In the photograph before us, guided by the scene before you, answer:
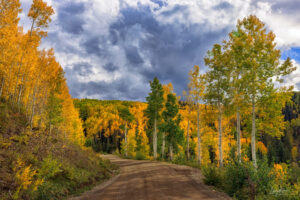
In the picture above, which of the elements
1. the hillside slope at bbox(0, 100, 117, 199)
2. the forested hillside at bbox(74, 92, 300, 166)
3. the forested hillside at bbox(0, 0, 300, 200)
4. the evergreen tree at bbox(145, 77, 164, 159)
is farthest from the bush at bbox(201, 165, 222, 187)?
the evergreen tree at bbox(145, 77, 164, 159)

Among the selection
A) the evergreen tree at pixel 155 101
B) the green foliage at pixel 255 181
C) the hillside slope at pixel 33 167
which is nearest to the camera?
the green foliage at pixel 255 181

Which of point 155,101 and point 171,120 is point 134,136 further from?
point 171,120

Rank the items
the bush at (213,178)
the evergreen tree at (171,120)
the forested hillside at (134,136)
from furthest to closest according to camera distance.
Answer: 1. the forested hillside at (134,136)
2. the evergreen tree at (171,120)
3. the bush at (213,178)

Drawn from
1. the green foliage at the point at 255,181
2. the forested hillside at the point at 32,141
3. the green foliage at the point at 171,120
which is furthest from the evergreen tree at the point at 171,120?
the green foliage at the point at 255,181

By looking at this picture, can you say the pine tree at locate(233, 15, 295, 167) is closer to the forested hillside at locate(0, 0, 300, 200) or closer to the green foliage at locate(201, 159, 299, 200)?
the forested hillside at locate(0, 0, 300, 200)

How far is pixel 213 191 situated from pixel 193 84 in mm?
18876

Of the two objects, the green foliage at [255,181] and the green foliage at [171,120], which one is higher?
the green foliage at [171,120]

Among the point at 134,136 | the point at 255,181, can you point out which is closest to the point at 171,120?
the point at 255,181

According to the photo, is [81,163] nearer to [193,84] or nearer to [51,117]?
[51,117]

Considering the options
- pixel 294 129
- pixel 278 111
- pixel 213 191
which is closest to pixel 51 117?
pixel 213 191

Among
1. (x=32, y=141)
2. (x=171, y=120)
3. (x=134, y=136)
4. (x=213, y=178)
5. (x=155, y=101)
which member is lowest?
(x=213, y=178)

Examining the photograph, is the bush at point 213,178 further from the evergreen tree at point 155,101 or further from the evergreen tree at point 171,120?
the evergreen tree at point 155,101

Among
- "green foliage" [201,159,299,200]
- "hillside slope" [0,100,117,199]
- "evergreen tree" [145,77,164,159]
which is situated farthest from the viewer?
"evergreen tree" [145,77,164,159]

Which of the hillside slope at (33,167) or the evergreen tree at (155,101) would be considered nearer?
the hillside slope at (33,167)
